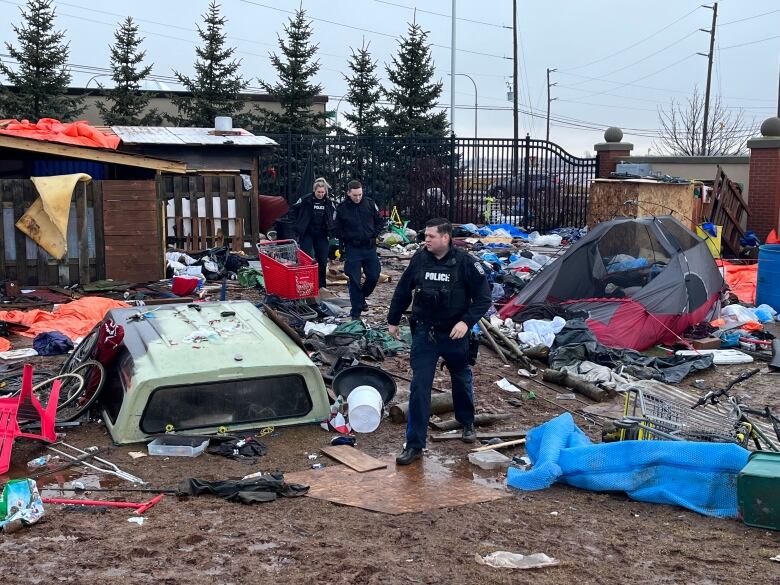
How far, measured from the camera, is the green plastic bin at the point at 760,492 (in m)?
5.25

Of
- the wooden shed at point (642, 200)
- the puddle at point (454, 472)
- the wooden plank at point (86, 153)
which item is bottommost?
the puddle at point (454, 472)

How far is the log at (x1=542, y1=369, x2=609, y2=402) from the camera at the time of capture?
353 inches

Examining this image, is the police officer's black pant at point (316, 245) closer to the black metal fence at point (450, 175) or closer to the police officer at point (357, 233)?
the police officer at point (357, 233)

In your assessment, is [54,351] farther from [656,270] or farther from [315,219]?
[656,270]

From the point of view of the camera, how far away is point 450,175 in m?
23.8

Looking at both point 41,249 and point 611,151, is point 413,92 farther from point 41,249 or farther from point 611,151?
point 41,249

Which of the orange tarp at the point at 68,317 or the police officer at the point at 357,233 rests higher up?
the police officer at the point at 357,233

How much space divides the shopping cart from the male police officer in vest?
1.33 metres

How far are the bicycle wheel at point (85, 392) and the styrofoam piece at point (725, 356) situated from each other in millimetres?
6813

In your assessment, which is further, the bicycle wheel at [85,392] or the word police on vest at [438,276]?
the bicycle wheel at [85,392]

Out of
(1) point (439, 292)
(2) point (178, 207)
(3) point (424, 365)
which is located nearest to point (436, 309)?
(1) point (439, 292)

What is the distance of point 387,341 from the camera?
33.0 feet

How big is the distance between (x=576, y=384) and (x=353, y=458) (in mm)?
3428

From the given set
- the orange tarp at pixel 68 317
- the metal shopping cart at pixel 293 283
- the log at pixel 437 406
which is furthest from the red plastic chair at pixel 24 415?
the metal shopping cart at pixel 293 283
